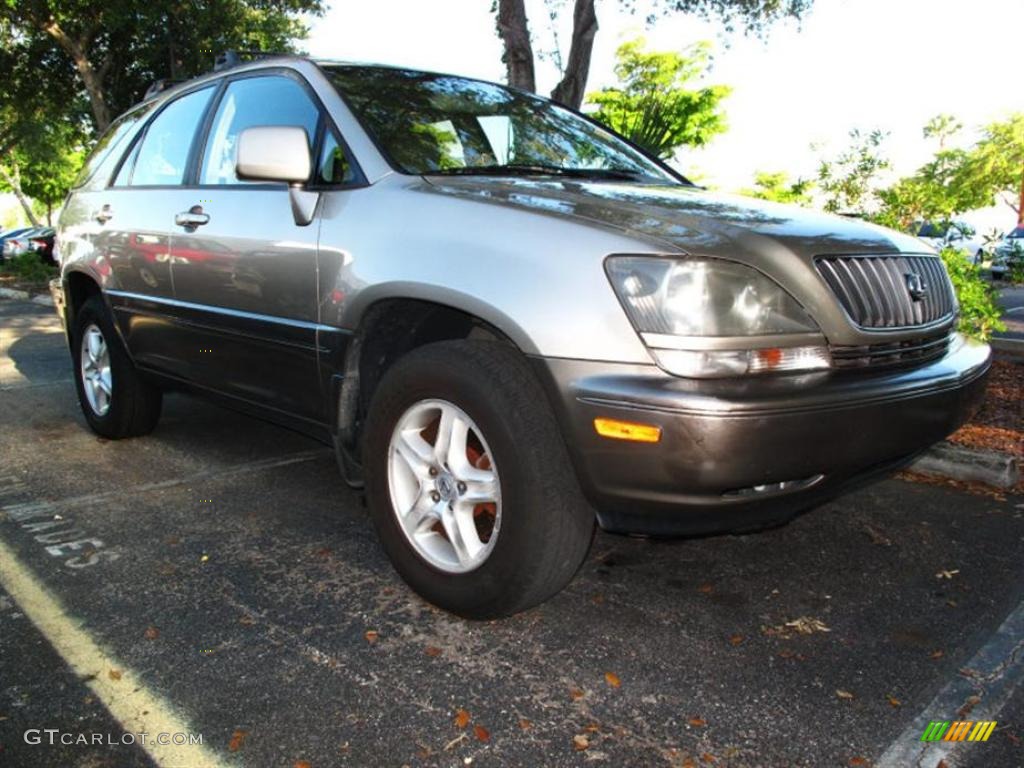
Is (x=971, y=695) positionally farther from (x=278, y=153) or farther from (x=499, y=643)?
(x=278, y=153)

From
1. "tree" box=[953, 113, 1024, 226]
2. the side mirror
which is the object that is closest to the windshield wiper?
the side mirror

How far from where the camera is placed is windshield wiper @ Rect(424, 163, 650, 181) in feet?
9.77

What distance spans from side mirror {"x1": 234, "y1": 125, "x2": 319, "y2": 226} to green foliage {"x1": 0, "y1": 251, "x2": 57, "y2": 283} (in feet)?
49.8

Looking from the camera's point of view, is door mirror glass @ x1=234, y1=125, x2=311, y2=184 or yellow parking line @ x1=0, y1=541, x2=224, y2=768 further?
door mirror glass @ x1=234, y1=125, x2=311, y2=184

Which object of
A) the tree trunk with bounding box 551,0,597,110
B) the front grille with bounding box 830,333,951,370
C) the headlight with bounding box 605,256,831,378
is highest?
the tree trunk with bounding box 551,0,597,110

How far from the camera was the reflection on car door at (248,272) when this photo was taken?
306cm

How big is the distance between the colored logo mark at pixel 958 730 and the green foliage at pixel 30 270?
56.3 ft

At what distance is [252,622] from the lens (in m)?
2.61

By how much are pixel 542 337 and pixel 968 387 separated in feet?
4.68

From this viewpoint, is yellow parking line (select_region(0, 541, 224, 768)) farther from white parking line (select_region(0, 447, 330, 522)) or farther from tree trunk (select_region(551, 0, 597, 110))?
tree trunk (select_region(551, 0, 597, 110))

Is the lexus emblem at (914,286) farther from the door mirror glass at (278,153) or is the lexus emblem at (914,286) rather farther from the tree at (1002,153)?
the tree at (1002,153)

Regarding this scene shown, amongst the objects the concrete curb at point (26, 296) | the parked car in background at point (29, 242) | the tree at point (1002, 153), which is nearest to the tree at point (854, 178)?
the concrete curb at point (26, 296)

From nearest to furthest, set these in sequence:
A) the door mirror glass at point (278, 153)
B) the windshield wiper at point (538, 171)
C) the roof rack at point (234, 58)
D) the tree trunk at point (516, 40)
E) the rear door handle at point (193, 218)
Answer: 1. the door mirror glass at point (278, 153)
2. the windshield wiper at point (538, 171)
3. the rear door handle at point (193, 218)
4. the roof rack at point (234, 58)
5. the tree trunk at point (516, 40)

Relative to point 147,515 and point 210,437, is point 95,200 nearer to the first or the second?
point 210,437
